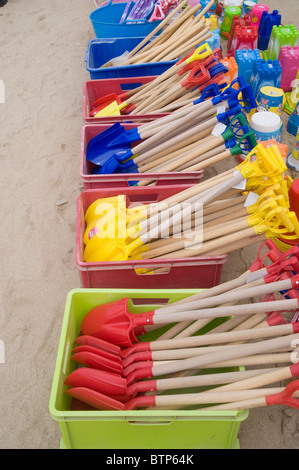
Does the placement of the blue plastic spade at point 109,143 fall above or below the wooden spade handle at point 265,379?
above

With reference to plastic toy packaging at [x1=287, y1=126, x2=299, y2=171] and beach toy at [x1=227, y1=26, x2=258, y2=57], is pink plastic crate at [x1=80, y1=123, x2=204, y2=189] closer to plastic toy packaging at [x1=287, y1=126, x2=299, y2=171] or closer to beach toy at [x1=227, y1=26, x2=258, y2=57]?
plastic toy packaging at [x1=287, y1=126, x2=299, y2=171]

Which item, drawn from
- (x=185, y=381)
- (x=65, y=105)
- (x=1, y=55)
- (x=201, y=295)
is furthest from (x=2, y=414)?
(x=1, y=55)

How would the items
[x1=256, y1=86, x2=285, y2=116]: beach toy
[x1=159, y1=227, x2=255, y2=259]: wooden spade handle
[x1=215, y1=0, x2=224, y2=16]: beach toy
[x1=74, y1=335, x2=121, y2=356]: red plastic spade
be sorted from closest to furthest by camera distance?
[x1=74, y1=335, x2=121, y2=356]: red plastic spade < [x1=159, y1=227, x2=255, y2=259]: wooden spade handle < [x1=256, y1=86, x2=285, y2=116]: beach toy < [x1=215, y1=0, x2=224, y2=16]: beach toy

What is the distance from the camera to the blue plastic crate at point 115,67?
9.37 feet

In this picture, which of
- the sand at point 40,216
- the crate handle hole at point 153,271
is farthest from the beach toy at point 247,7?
the crate handle hole at point 153,271

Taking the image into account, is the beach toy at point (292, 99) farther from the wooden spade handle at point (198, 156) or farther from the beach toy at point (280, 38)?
the wooden spade handle at point (198, 156)

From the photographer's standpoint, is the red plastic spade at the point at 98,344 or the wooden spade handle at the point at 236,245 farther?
the wooden spade handle at the point at 236,245

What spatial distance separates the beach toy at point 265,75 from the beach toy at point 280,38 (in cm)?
43

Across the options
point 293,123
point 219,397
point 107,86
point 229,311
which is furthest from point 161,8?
point 219,397

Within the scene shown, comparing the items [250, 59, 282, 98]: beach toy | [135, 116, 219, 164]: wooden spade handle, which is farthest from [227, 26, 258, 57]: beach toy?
[135, 116, 219, 164]: wooden spade handle

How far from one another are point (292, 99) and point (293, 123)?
0.34 m

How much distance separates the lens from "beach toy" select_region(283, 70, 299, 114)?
3228 mm

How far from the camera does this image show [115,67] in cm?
284

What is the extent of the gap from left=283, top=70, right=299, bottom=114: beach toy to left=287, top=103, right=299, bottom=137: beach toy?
23cm
